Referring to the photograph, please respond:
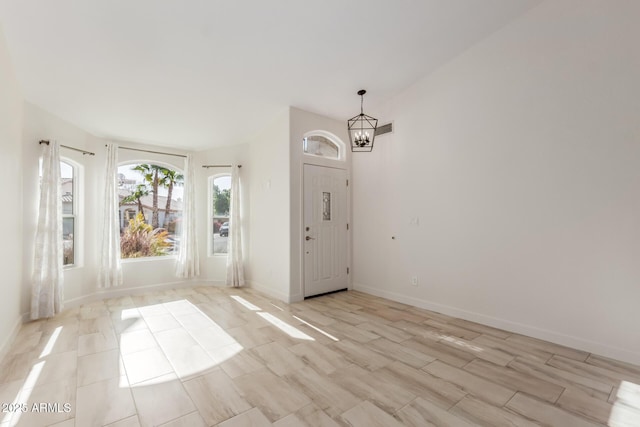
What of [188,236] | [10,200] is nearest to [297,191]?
[188,236]

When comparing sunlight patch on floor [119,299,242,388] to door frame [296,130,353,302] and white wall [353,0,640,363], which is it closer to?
door frame [296,130,353,302]

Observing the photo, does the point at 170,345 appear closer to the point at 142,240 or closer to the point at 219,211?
the point at 142,240

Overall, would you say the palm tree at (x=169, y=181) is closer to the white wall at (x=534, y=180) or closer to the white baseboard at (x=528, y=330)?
the white wall at (x=534, y=180)

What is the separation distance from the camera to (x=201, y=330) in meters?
3.29

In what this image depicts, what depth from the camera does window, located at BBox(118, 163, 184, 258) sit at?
16.2ft

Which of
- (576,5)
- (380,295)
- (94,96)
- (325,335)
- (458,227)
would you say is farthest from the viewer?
(380,295)

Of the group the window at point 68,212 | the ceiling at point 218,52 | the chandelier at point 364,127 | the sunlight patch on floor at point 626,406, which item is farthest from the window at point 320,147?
the sunlight patch on floor at point 626,406

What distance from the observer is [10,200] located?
9.70 feet

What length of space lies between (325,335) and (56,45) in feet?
12.2

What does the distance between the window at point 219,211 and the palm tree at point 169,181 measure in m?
0.55

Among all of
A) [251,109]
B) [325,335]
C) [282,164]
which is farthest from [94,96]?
[325,335]

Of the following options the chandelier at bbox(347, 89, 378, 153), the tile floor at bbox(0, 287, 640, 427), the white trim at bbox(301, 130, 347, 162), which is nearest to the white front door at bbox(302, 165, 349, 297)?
the white trim at bbox(301, 130, 347, 162)

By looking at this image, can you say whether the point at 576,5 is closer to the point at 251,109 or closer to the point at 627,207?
the point at 627,207

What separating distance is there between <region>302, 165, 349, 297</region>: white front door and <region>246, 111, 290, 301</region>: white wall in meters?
0.33
